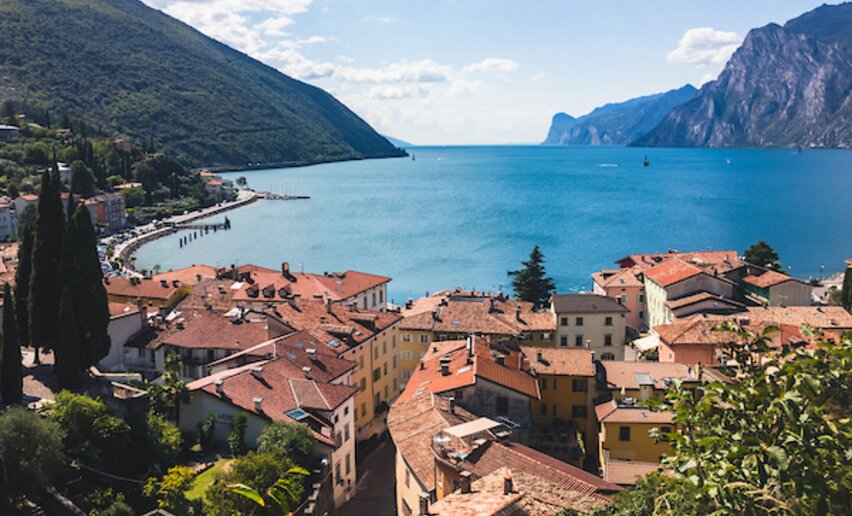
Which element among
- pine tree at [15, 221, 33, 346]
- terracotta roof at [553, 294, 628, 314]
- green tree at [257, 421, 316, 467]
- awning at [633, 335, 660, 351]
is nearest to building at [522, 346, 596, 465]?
green tree at [257, 421, 316, 467]

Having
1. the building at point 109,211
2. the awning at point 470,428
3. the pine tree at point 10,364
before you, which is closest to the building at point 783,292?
the awning at point 470,428

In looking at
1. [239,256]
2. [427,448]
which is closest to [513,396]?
[427,448]

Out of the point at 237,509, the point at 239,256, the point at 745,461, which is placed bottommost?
the point at 239,256

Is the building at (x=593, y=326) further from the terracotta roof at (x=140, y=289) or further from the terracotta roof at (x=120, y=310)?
the terracotta roof at (x=140, y=289)

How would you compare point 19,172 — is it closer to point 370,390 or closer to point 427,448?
point 370,390

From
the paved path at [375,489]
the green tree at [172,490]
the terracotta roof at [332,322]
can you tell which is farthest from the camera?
the terracotta roof at [332,322]

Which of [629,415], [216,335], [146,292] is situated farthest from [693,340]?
[146,292]
